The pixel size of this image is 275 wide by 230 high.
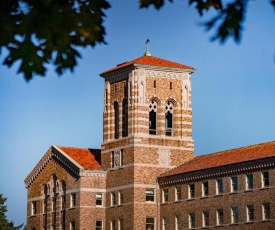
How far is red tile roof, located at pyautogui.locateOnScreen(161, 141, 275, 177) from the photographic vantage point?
57.4 metres

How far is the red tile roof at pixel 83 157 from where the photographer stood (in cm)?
6781

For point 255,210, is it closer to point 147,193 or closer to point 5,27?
point 147,193

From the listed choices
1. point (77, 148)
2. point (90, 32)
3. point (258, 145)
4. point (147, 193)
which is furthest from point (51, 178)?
point (90, 32)

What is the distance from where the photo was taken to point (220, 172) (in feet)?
194

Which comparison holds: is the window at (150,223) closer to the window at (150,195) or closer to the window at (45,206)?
the window at (150,195)

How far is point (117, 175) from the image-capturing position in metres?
66.6

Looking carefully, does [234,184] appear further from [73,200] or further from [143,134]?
[73,200]

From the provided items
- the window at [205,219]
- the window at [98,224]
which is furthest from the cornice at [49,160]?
the window at [205,219]

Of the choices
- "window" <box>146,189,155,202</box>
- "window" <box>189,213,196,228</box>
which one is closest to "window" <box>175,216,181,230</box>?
"window" <box>189,213,196,228</box>

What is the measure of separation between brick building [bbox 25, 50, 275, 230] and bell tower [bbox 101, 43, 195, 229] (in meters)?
0.07

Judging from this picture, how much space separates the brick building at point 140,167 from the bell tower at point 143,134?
73mm

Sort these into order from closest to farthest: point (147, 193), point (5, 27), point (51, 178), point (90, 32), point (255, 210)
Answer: point (5, 27), point (90, 32), point (255, 210), point (147, 193), point (51, 178)

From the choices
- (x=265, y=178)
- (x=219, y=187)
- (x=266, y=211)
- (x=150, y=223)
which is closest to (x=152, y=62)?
(x=150, y=223)

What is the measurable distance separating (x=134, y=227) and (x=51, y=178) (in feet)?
33.5
